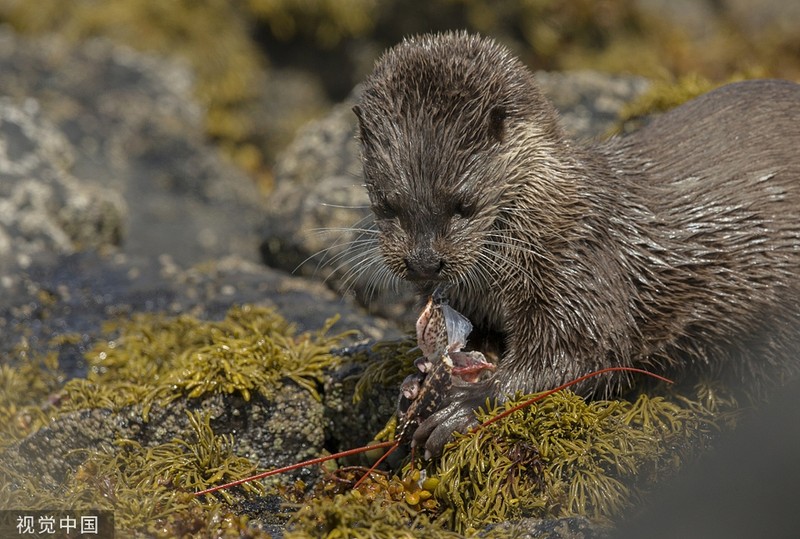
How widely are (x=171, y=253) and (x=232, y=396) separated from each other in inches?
124

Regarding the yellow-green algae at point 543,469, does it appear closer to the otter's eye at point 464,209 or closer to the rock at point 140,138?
the otter's eye at point 464,209

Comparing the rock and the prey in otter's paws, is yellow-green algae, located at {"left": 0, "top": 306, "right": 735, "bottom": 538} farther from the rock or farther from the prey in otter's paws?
the rock

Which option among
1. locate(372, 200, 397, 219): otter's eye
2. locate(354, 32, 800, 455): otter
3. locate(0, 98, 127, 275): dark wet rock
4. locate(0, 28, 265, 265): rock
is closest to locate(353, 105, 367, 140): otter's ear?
locate(354, 32, 800, 455): otter

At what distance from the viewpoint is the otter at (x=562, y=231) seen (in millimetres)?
4082

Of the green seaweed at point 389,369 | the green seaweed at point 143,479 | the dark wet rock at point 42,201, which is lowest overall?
the green seaweed at point 143,479

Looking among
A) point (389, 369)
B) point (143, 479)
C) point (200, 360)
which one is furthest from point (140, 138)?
point (143, 479)

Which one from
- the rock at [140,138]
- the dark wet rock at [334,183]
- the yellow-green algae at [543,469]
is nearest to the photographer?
the yellow-green algae at [543,469]

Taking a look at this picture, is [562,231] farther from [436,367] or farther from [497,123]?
[436,367]

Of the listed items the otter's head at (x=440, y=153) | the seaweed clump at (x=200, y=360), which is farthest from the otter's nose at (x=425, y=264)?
the seaweed clump at (x=200, y=360)

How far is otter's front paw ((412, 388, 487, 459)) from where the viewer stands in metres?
4.09

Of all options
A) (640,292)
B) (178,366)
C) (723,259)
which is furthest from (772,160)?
(178,366)

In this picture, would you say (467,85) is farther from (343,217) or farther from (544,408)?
(343,217)

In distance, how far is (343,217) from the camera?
6.67 metres

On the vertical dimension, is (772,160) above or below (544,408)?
above
